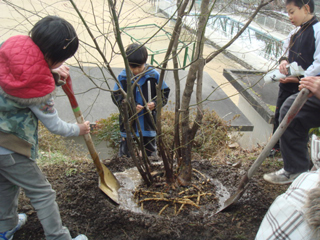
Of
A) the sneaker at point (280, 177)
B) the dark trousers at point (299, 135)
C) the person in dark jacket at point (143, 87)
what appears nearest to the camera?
the dark trousers at point (299, 135)

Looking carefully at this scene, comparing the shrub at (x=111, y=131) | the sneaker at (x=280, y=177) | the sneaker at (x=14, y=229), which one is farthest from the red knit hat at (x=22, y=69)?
the shrub at (x=111, y=131)

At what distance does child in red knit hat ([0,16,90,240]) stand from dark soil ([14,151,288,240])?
1.03ft

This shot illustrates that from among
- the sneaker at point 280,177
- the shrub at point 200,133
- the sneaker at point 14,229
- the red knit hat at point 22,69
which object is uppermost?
the red knit hat at point 22,69

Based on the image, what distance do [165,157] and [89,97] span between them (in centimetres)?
332

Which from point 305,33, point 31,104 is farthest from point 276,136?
→ point 31,104

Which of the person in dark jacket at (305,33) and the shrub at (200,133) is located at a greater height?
the person in dark jacket at (305,33)

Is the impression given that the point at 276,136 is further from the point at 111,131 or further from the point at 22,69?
the point at 111,131

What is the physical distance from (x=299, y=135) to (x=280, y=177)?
439mm

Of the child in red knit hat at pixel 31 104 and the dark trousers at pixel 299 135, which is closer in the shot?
the child in red knit hat at pixel 31 104

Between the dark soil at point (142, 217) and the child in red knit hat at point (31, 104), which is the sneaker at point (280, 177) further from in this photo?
the child in red knit hat at point (31, 104)

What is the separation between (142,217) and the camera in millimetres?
2178

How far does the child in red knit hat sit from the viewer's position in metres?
1.50

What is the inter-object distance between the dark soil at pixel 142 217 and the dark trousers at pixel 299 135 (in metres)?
0.26

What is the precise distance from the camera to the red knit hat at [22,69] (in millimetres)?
1480
